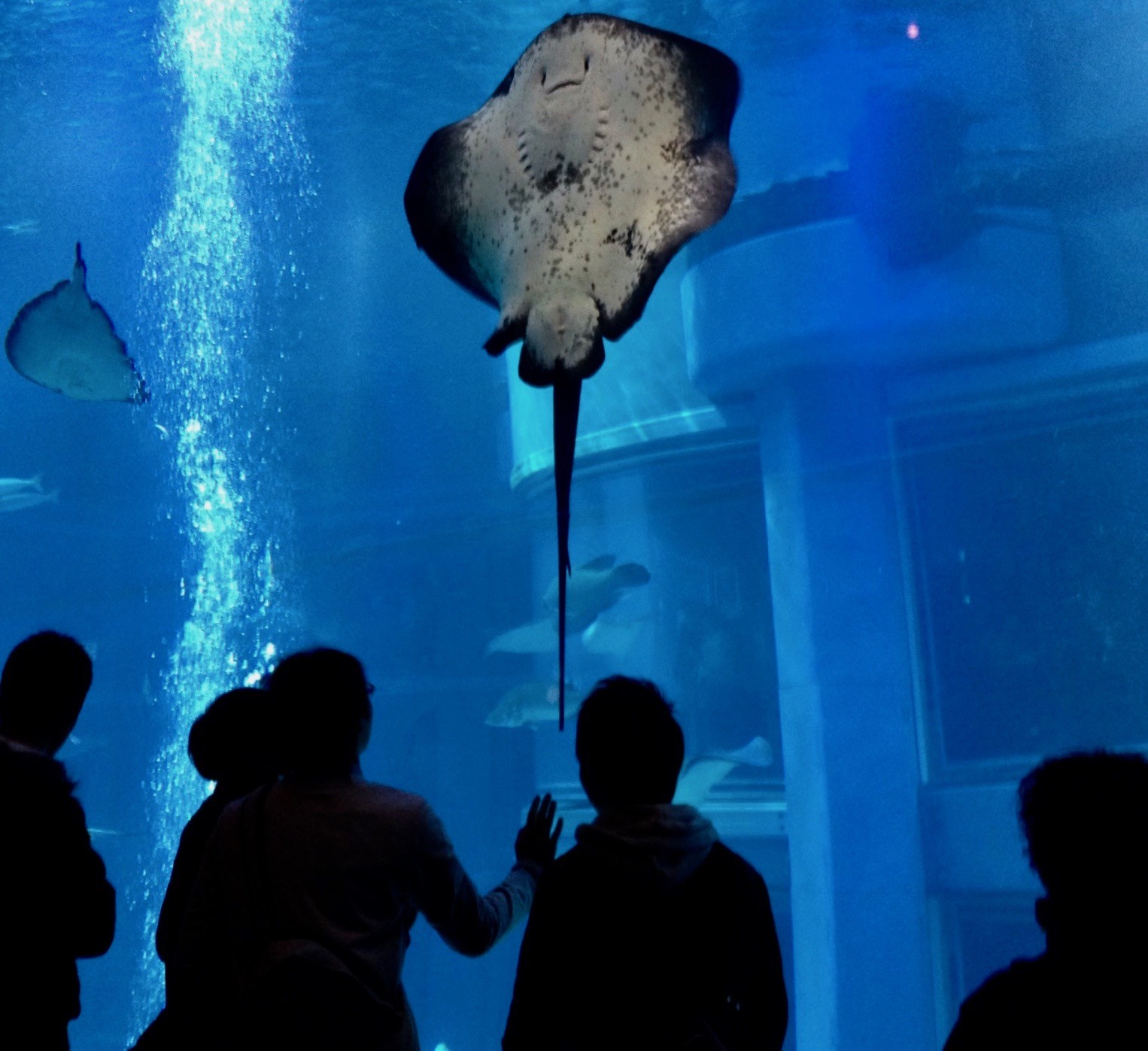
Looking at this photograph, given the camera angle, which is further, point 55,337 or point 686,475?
point 686,475

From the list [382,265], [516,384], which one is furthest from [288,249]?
[516,384]

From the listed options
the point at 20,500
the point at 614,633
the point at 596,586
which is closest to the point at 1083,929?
the point at 596,586

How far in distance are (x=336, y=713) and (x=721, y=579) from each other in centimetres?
1018

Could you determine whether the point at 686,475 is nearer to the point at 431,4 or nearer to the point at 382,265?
the point at 431,4

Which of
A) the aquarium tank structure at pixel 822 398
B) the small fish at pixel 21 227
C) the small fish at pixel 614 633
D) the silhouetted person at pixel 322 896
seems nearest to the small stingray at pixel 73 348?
the aquarium tank structure at pixel 822 398

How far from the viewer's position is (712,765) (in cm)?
834

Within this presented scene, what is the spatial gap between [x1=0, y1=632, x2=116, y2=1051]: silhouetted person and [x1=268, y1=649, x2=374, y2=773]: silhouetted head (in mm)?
321

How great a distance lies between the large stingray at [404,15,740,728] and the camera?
2.69 meters

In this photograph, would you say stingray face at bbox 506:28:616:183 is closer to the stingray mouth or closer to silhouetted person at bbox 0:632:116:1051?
the stingray mouth

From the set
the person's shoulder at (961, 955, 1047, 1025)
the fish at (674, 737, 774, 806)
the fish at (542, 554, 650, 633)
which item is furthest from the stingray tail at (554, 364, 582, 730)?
the fish at (542, 554, 650, 633)

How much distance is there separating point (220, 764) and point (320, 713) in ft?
1.36

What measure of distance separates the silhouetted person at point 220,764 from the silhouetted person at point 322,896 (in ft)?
0.65

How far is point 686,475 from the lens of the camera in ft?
35.8

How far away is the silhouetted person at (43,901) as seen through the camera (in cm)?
132
